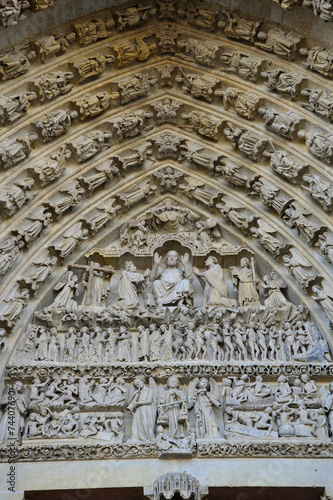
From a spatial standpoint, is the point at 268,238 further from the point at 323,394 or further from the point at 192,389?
the point at 192,389

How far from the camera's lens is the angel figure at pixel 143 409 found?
7441 millimetres

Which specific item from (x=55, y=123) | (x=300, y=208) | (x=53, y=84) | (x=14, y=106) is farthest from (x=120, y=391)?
(x=53, y=84)

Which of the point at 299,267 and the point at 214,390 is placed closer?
the point at 214,390

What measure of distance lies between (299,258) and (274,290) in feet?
1.57

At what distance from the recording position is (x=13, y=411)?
7.53 metres

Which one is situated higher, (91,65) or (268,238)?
(91,65)

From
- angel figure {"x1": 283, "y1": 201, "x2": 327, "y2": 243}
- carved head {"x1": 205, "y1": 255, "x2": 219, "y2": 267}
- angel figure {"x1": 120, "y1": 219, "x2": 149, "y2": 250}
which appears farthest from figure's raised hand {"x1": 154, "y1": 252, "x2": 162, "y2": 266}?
angel figure {"x1": 283, "y1": 201, "x2": 327, "y2": 243}

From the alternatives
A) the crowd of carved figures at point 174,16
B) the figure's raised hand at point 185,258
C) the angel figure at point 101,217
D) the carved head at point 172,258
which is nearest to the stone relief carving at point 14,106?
the crowd of carved figures at point 174,16

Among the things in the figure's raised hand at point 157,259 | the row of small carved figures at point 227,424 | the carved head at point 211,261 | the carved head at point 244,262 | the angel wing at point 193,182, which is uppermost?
the angel wing at point 193,182

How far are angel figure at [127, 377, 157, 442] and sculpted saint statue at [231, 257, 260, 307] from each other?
5.27 ft

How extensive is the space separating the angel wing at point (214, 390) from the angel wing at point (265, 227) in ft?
7.09

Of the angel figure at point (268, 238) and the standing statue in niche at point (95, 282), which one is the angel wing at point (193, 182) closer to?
the angel figure at point (268, 238)

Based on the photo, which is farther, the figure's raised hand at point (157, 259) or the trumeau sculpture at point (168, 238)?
the figure's raised hand at point (157, 259)

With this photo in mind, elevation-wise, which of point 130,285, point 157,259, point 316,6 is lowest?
point 130,285
